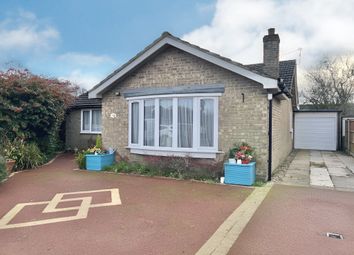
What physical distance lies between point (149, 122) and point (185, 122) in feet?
5.27

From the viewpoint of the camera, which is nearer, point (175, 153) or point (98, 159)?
point (175, 153)

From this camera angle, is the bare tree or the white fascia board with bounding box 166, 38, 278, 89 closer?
the white fascia board with bounding box 166, 38, 278, 89

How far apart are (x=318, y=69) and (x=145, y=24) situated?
30.4 metres

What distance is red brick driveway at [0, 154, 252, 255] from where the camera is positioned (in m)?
4.66

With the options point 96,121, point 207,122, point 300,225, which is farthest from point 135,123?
point 300,225

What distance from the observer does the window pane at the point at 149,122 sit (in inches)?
447

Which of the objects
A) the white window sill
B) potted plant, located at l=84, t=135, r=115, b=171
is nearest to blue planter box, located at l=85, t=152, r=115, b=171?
potted plant, located at l=84, t=135, r=115, b=171

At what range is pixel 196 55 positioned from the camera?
34.0 feet

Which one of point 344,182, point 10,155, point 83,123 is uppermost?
point 83,123

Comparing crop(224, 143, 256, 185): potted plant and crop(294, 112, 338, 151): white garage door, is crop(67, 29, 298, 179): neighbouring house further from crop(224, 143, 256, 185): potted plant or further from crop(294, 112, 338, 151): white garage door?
crop(294, 112, 338, 151): white garage door

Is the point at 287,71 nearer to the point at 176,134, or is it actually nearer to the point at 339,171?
the point at 339,171

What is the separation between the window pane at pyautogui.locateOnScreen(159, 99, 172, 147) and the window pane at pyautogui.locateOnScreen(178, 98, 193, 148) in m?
0.43

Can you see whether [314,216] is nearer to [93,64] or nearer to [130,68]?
[130,68]

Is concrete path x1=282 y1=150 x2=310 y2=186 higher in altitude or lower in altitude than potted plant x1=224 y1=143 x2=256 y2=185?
lower
